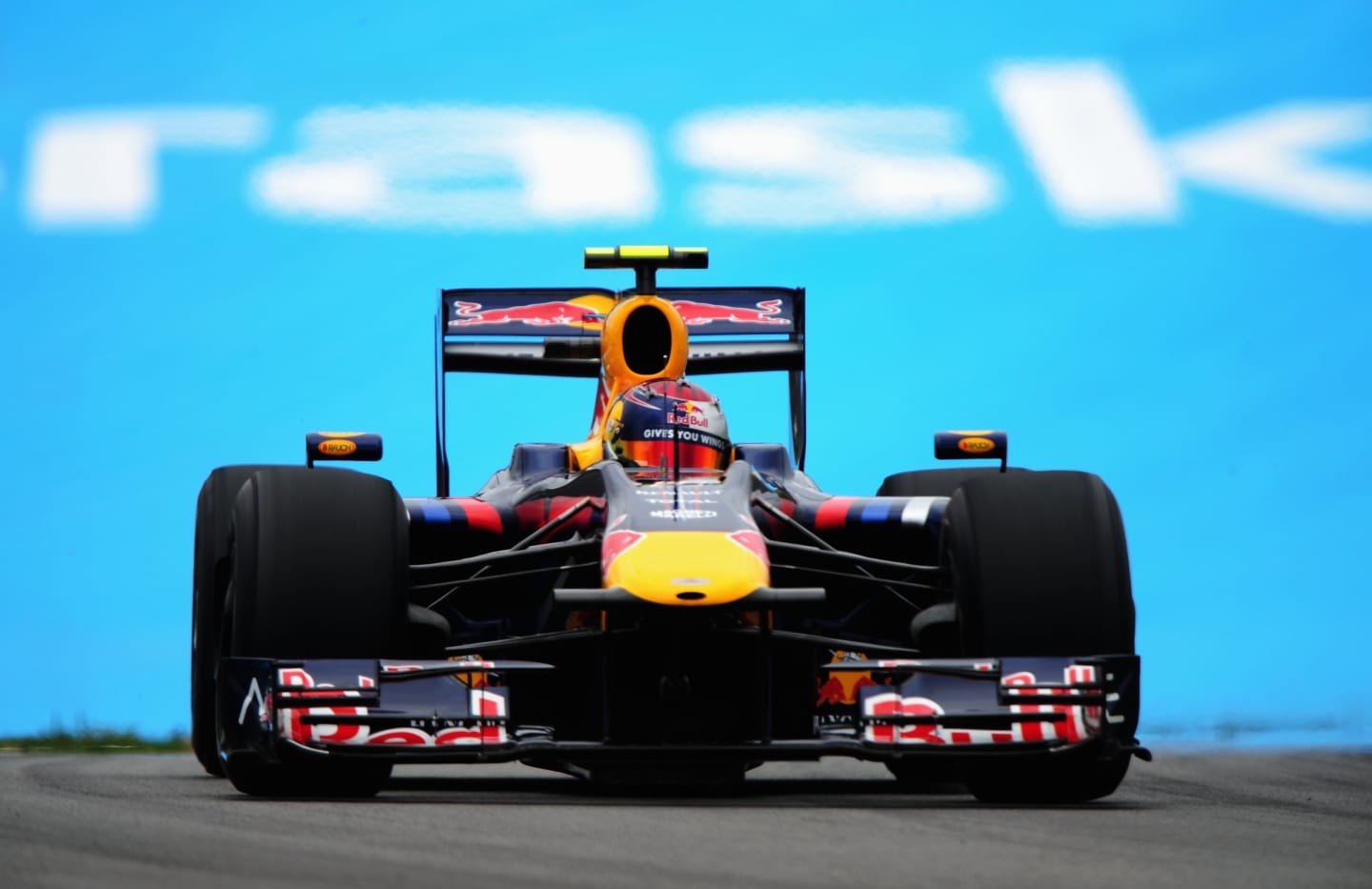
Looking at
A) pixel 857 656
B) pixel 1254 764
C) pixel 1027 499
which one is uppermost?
pixel 1027 499

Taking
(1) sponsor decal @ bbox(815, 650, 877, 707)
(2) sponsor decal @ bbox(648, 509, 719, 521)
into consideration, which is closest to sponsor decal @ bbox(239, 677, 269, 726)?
(2) sponsor decal @ bbox(648, 509, 719, 521)

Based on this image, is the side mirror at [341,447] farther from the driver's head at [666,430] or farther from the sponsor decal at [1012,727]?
the sponsor decal at [1012,727]

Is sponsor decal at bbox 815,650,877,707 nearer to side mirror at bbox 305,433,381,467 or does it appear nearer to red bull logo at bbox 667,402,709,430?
red bull logo at bbox 667,402,709,430

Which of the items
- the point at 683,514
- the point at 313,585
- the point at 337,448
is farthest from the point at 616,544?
the point at 337,448

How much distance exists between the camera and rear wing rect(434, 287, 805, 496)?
13438mm

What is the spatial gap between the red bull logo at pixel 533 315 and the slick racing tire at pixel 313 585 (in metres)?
4.06

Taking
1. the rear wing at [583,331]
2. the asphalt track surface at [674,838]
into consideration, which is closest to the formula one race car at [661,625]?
the asphalt track surface at [674,838]

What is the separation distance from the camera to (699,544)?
9250 mm

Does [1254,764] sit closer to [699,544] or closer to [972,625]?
[972,625]

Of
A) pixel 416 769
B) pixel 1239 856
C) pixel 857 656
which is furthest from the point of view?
pixel 416 769

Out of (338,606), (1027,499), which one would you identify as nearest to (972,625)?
(1027,499)

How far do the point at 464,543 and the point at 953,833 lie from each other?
430 centimetres

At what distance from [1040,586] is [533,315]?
5227 millimetres

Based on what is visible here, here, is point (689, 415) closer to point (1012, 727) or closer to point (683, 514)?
point (683, 514)
